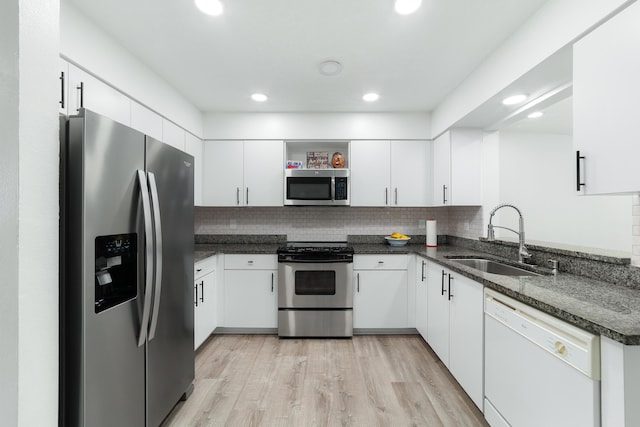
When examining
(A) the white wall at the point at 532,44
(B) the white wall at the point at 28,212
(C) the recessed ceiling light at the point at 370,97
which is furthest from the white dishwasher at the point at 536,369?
(C) the recessed ceiling light at the point at 370,97

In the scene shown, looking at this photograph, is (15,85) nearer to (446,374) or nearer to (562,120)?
(446,374)

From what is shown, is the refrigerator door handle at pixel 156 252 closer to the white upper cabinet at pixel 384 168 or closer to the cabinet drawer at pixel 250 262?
the cabinet drawer at pixel 250 262

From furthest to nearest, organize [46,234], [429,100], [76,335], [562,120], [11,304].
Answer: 1. [429,100]
2. [562,120]
3. [76,335]
4. [46,234]
5. [11,304]

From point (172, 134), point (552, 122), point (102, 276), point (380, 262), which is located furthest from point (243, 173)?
point (552, 122)

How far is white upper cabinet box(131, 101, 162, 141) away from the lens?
2.14m

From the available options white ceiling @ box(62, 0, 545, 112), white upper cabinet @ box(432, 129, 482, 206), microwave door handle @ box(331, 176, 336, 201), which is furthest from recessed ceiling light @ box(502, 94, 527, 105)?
microwave door handle @ box(331, 176, 336, 201)

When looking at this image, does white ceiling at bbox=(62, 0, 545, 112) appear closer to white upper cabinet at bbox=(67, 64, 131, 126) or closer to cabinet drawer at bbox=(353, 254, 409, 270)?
white upper cabinet at bbox=(67, 64, 131, 126)

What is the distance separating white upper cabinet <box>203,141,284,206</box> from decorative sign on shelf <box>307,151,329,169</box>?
0.42 meters

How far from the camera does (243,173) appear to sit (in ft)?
11.0

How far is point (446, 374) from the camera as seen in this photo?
2.32 m

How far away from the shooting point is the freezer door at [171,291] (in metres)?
1.57

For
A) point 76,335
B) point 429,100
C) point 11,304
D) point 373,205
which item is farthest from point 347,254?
point 11,304

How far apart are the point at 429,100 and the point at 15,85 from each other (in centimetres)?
303

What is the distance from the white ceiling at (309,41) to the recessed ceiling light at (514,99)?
14.4 inches
